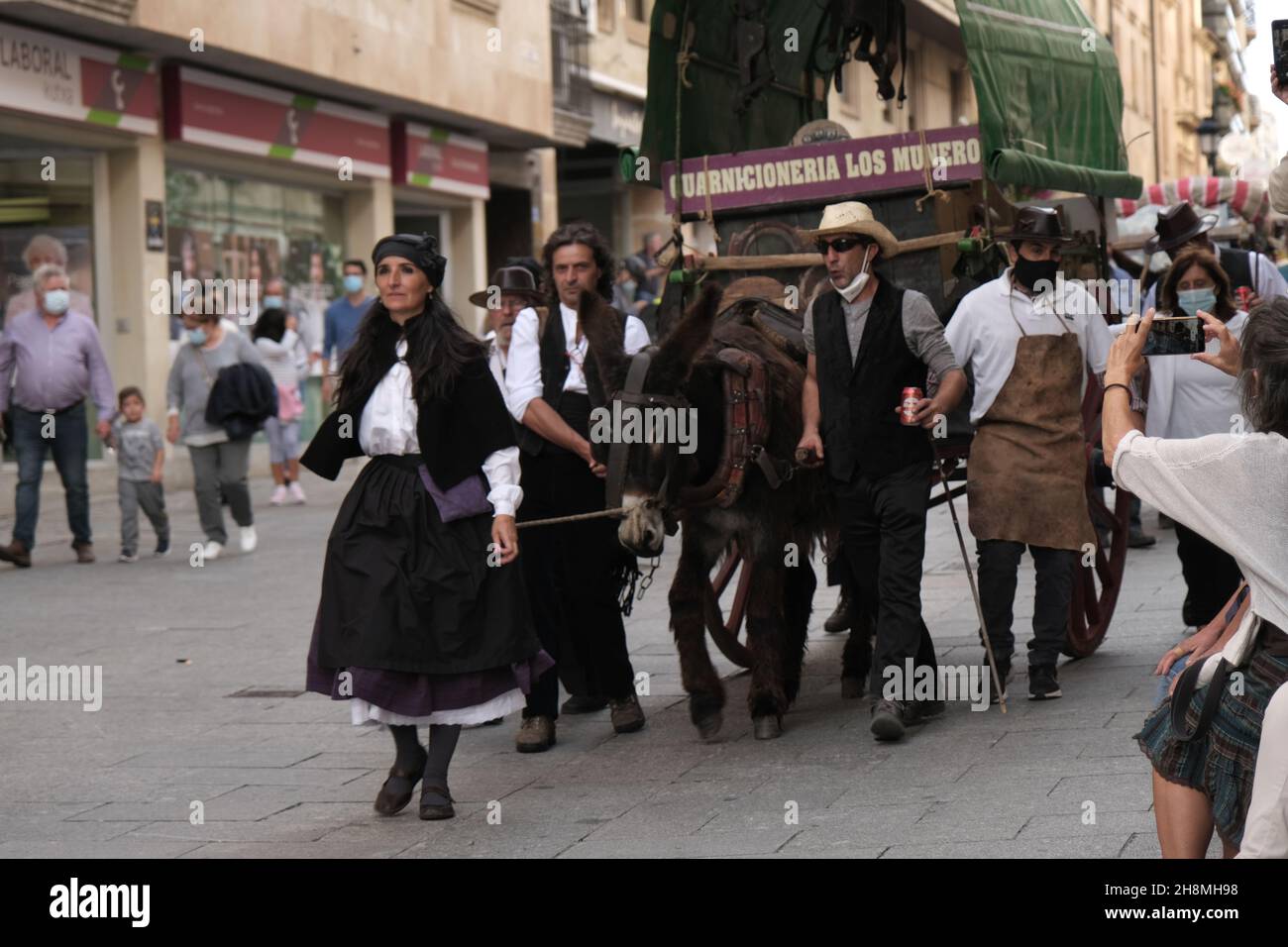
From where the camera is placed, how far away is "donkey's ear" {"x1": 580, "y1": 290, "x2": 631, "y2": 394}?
23.5 ft

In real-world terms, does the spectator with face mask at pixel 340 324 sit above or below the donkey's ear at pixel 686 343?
above

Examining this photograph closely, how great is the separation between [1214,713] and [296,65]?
57.3 ft

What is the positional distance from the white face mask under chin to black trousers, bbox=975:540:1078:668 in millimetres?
1227

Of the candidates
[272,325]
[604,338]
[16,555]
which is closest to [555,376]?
[604,338]

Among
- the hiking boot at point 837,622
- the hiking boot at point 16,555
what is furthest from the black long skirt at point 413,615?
the hiking boot at point 16,555

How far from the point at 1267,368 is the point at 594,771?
3.60 metres

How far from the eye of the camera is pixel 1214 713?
423 cm

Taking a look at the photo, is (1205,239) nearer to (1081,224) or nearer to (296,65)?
(1081,224)

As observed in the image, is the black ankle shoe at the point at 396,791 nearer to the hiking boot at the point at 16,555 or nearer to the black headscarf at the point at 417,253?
the black headscarf at the point at 417,253

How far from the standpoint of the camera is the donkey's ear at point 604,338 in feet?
23.5

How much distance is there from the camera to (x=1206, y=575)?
8531 mm

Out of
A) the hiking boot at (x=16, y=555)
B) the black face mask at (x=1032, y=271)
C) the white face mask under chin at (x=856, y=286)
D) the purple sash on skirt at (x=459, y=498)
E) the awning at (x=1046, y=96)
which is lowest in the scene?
the hiking boot at (x=16, y=555)

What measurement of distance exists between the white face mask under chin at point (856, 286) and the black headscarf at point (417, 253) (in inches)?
66.1

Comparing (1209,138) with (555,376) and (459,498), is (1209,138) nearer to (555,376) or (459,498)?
(555,376)
